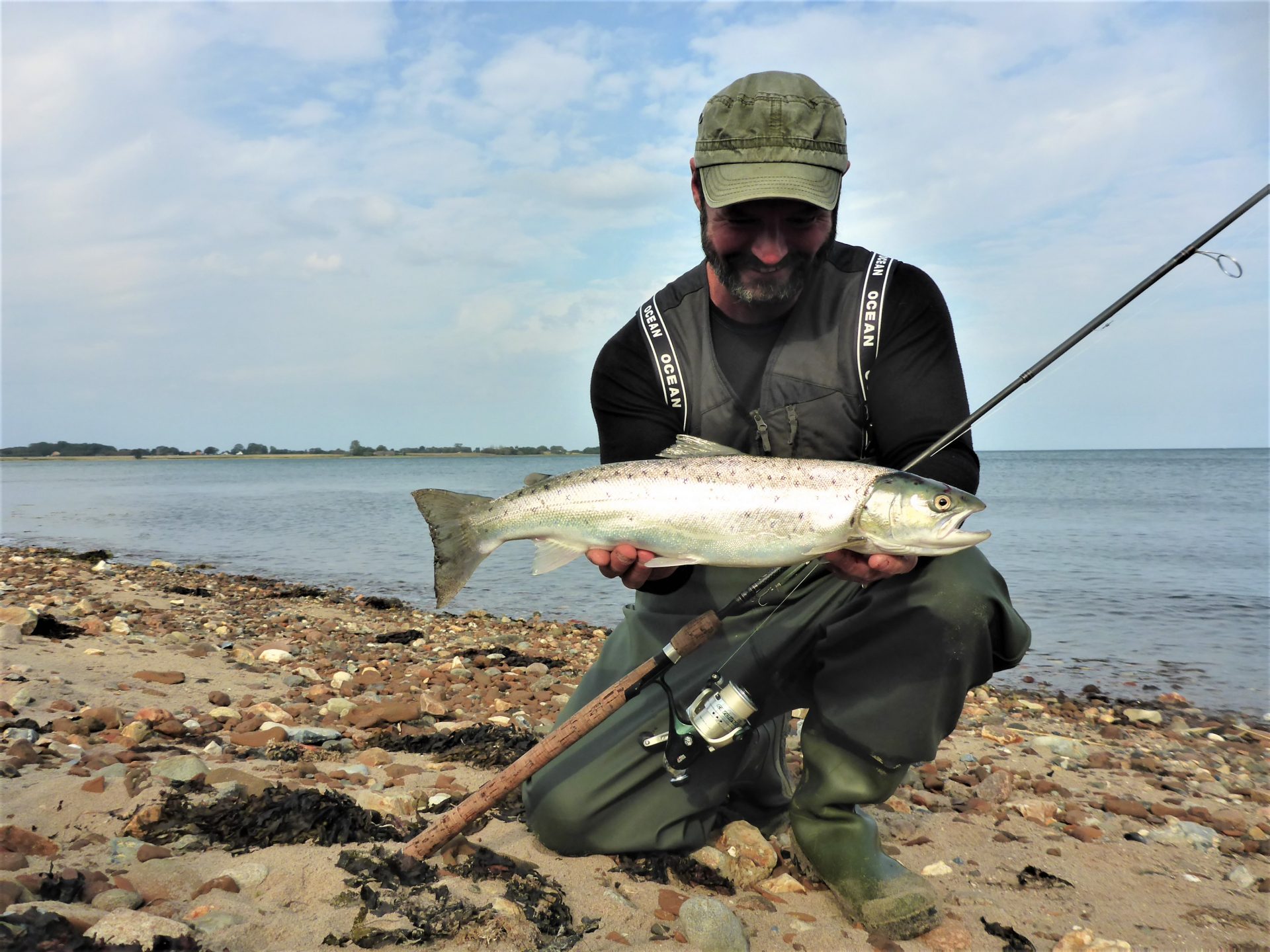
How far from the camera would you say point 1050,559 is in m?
15.8

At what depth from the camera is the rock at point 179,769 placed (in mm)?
3701

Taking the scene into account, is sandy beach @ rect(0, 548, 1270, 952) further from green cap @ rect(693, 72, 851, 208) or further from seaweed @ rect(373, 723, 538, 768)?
green cap @ rect(693, 72, 851, 208)

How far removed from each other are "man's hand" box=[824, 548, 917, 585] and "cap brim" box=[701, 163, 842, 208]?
151 cm

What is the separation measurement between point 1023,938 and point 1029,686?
18.1ft

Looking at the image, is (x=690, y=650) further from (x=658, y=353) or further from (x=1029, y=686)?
(x=1029, y=686)

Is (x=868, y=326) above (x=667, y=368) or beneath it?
above

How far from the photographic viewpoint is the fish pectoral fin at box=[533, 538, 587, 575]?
378 cm

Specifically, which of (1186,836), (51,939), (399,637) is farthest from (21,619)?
(1186,836)

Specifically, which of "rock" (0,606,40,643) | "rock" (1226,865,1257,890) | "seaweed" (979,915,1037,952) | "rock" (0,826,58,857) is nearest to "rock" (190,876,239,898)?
"rock" (0,826,58,857)

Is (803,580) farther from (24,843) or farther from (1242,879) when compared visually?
(24,843)

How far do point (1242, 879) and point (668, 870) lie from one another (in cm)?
236

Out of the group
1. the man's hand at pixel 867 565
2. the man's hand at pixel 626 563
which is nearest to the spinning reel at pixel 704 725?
the man's hand at pixel 626 563

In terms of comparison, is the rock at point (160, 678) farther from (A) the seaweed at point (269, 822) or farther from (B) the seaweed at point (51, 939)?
(B) the seaweed at point (51, 939)

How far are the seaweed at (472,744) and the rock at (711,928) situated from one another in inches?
66.8
